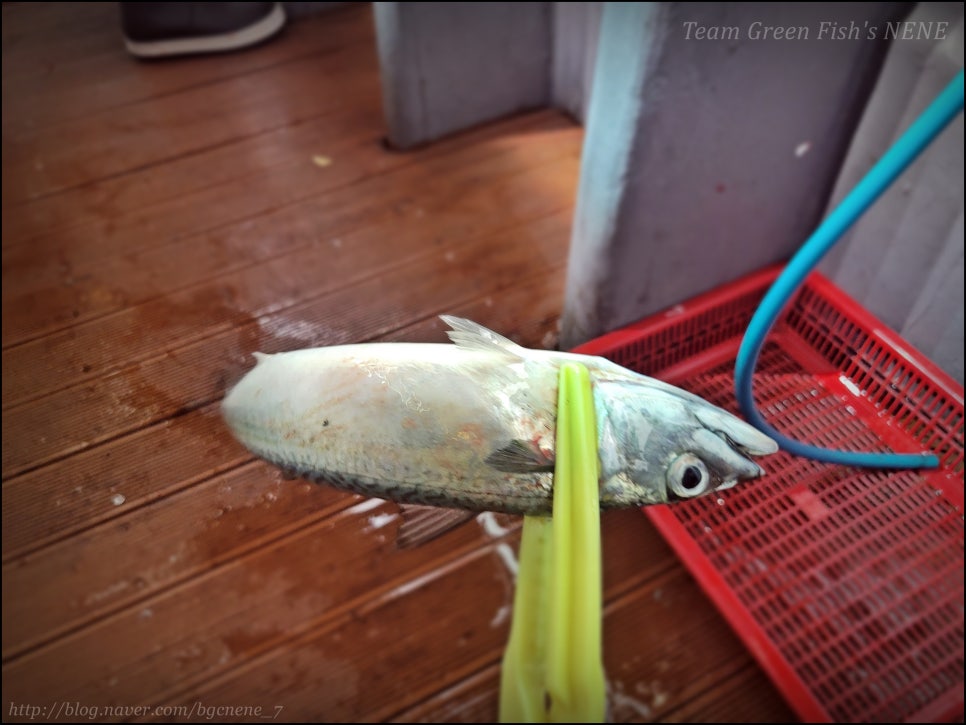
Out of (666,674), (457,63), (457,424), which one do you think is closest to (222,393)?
(457,424)

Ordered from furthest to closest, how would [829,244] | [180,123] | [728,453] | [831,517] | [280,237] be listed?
[180,123]
[280,237]
[831,517]
[829,244]
[728,453]

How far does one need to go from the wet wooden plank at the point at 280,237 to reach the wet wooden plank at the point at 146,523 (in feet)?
0.31

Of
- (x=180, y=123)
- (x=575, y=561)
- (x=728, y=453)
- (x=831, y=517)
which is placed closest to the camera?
(x=575, y=561)

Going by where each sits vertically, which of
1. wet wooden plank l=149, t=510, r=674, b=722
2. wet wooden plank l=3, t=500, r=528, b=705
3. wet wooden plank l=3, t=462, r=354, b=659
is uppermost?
wet wooden plank l=3, t=462, r=354, b=659

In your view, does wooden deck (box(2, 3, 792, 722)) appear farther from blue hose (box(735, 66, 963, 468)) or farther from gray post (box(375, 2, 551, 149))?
blue hose (box(735, 66, 963, 468))

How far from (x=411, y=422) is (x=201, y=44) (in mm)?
2001

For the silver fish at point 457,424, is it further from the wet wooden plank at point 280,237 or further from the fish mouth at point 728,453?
the wet wooden plank at point 280,237

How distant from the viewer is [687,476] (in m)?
0.46

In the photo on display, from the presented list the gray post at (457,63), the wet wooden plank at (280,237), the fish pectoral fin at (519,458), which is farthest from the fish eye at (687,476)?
the gray post at (457,63)

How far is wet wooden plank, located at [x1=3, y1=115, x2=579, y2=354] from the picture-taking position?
21.8 inches

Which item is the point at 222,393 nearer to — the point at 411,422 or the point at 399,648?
the point at 411,422

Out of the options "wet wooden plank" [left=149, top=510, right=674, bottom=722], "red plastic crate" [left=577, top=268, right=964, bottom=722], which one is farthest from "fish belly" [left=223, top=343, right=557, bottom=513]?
"wet wooden plank" [left=149, top=510, right=674, bottom=722]

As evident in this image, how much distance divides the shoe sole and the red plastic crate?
1.65 meters

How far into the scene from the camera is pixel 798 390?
68cm
